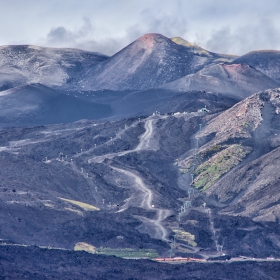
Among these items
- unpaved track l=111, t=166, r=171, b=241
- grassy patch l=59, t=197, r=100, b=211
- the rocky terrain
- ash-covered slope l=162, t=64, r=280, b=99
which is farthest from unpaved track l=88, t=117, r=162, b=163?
ash-covered slope l=162, t=64, r=280, b=99

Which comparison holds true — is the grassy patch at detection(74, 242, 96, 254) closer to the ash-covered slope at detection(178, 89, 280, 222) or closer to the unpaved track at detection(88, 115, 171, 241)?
the unpaved track at detection(88, 115, 171, 241)

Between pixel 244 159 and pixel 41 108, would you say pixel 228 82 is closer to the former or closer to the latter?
pixel 41 108

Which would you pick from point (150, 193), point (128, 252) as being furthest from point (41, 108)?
point (128, 252)

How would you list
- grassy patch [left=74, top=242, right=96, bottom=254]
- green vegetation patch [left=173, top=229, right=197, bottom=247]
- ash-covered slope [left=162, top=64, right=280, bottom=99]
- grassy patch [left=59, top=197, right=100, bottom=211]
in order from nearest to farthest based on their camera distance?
1. grassy patch [left=74, top=242, right=96, bottom=254]
2. green vegetation patch [left=173, top=229, right=197, bottom=247]
3. grassy patch [left=59, top=197, right=100, bottom=211]
4. ash-covered slope [left=162, top=64, right=280, bottom=99]

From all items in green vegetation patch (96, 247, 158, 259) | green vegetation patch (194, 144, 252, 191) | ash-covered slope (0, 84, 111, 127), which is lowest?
green vegetation patch (96, 247, 158, 259)

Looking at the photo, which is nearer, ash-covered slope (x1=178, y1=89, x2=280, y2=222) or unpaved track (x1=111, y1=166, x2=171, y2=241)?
unpaved track (x1=111, y1=166, x2=171, y2=241)

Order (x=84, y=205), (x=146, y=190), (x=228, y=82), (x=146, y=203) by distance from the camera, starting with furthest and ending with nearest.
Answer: (x=228, y=82)
(x=146, y=190)
(x=146, y=203)
(x=84, y=205)

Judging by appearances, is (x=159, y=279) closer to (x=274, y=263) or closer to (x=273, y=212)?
(x=274, y=263)
